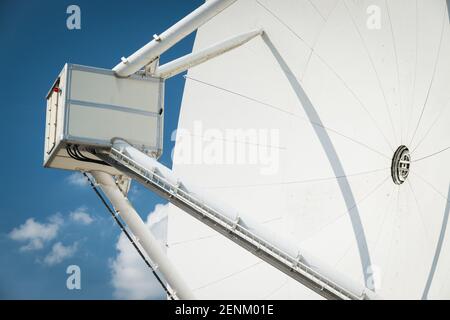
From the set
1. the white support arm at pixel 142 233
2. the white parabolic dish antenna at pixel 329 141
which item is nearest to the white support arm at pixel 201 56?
the white parabolic dish antenna at pixel 329 141

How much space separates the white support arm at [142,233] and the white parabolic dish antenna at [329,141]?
149 cm

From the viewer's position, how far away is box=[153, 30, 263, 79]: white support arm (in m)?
21.6

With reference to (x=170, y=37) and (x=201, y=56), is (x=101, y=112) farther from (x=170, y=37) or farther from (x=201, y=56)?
(x=201, y=56)

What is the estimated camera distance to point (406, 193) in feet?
59.8

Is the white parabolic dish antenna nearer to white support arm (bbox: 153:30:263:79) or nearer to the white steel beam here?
white support arm (bbox: 153:30:263:79)

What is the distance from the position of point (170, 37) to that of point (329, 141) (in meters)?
4.24

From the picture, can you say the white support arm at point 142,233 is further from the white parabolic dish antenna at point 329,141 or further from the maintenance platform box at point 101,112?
the white parabolic dish antenna at point 329,141

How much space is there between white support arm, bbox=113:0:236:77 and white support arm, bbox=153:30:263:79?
92 cm

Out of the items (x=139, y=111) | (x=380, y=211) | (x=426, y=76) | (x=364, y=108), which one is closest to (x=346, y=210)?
(x=380, y=211)

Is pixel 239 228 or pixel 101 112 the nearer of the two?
pixel 239 228

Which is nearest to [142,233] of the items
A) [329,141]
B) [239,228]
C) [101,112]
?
[101,112]

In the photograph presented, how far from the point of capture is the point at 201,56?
22.0m

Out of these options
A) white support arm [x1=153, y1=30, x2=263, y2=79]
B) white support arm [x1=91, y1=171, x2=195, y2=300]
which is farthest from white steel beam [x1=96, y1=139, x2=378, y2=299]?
white support arm [x1=153, y1=30, x2=263, y2=79]
